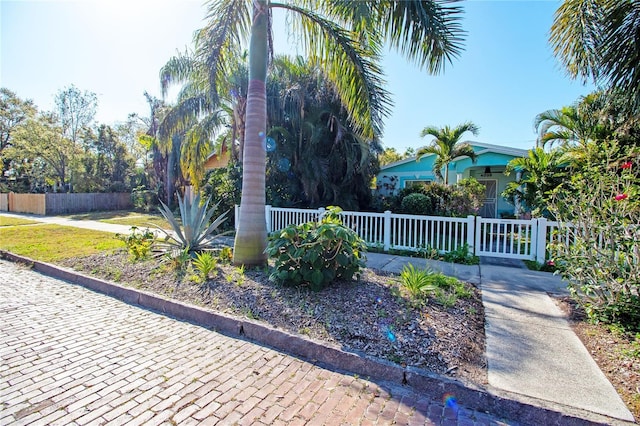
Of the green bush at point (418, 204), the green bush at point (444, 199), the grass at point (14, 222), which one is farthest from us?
the grass at point (14, 222)

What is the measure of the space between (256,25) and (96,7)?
344 cm

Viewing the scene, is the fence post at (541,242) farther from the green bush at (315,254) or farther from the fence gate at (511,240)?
the green bush at (315,254)

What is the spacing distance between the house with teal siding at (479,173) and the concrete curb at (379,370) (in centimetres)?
1164

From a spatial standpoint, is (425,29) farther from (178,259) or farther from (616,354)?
(178,259)

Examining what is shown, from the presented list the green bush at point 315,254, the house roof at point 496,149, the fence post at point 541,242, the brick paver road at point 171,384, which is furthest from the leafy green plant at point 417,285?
the house roof at point 496,149

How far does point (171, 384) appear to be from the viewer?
102 inches

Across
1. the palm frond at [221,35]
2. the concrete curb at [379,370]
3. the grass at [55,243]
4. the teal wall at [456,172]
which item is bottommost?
the concrete curb at [379,370]

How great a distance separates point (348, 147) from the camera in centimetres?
1052

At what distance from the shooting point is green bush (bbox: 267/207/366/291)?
4094 mm

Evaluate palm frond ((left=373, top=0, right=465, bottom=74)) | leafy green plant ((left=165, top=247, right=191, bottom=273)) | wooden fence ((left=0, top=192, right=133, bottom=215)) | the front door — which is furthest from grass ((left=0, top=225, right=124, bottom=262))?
the front door

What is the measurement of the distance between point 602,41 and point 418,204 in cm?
626

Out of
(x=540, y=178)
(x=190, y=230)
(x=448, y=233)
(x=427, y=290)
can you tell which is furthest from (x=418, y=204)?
(x=190, y=230)

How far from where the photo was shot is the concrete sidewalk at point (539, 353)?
92.7 inches

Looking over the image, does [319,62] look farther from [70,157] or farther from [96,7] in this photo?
[70,157]
